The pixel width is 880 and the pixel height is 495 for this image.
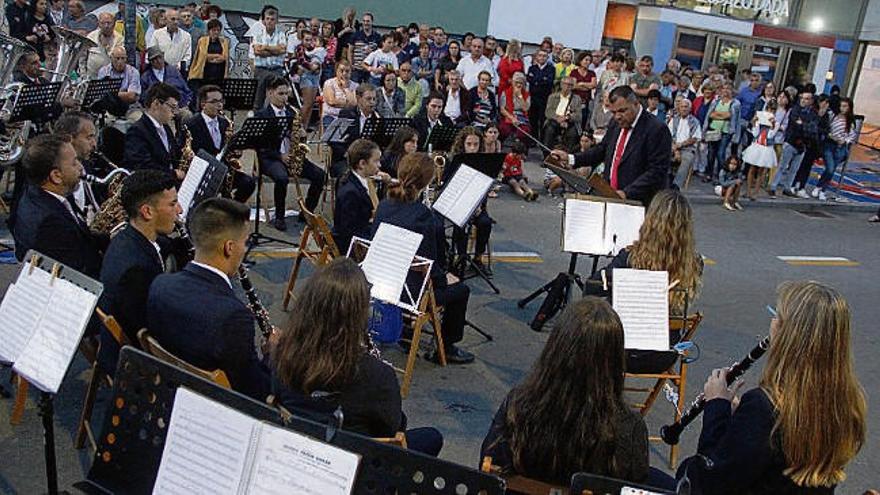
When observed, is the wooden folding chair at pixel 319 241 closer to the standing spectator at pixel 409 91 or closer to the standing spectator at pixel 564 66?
the standing spectator at pixel 409 91

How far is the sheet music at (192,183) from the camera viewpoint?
18.3 feet

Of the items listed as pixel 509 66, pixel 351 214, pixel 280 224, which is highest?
pixel 509 66

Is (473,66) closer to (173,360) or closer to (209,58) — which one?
(209,58)

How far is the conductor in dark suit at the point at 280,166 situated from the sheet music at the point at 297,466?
20.3 ft

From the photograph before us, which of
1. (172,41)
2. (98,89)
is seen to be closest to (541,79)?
(172,41)

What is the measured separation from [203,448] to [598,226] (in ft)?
12.7

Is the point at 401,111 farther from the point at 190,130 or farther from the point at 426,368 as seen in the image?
the point at 426,368

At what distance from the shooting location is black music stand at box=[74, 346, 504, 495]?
2238 mm

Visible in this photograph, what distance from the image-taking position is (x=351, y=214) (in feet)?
19.4

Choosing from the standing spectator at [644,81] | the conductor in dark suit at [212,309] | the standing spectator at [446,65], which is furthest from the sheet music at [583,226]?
the standing spectator at [446,65]

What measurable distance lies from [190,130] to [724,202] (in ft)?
27.9

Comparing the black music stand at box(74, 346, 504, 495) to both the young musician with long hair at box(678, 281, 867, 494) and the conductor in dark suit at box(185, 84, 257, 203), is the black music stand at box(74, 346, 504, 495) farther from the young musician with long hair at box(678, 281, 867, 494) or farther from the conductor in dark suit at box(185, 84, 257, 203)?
the conductor in dark suit at box(185, 84, 257, 203)

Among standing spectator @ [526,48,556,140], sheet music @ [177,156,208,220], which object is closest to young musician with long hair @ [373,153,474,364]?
sheet music @ [177,156,208,220]

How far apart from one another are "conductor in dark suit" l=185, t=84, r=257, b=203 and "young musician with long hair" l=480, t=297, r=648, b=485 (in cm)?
A: 544
